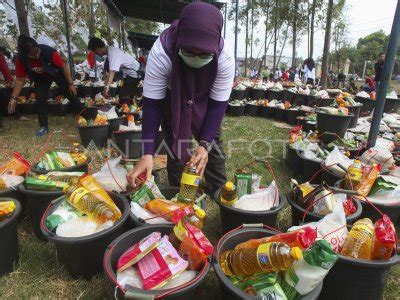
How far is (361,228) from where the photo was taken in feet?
4.25

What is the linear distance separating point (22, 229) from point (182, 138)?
1189 millimetres

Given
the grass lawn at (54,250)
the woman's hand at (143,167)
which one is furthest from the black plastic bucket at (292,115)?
the woman's hand at (143,167)

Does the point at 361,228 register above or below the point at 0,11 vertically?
below

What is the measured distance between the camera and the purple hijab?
54.5 inches

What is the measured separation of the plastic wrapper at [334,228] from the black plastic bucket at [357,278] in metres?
0.08

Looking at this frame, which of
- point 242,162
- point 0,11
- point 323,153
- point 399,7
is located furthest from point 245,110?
point 0,11

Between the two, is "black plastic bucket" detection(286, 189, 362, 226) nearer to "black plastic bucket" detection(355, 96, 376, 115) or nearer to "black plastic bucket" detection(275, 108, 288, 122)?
"black plastic bucket" detection(275, 108, 288, 122)

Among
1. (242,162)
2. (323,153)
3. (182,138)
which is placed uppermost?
(182,138)

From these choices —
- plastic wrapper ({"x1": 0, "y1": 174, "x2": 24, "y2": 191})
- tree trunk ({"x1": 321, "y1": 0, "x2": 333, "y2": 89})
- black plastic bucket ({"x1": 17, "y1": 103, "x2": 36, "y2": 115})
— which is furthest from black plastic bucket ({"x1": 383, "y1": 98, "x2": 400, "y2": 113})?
black plastic bucket ({"x1": 17, "y1": 103, "x2": 36, "y2": 115})

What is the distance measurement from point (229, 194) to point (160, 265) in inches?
25.3

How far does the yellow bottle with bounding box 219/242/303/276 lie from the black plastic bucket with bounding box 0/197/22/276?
1.06m

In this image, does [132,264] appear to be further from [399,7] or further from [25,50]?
[25,50]

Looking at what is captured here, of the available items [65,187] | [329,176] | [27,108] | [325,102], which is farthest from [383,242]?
[27,108]

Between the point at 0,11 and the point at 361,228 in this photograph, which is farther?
the point at 0,11
